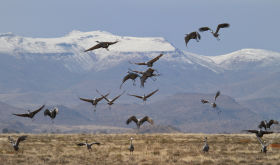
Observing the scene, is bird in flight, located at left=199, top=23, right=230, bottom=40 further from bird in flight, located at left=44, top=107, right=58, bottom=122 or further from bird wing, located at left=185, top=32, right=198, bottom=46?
bird in flight, located at left=44, top=107, right=58, bottom=122

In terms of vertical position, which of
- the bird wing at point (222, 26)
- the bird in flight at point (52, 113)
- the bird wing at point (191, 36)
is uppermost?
the bird wing at point (222, 26)

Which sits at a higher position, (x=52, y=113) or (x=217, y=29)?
(x=217, y=29)

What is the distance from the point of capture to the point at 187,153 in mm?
40750

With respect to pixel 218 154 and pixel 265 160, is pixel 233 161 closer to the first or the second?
pixel 265 160

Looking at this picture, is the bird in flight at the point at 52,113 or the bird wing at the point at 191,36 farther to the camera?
the bird in flight at the point at 52,113

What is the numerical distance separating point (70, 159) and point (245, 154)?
1269 centimetres

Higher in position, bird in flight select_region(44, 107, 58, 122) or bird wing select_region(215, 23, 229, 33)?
bird wing select_region(215, 23, 229, 33)

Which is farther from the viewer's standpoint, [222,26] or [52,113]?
[52,113]

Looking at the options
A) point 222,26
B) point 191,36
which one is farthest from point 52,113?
point 222,26

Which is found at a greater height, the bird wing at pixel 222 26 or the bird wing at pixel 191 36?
the bird wing at pixel 222 26

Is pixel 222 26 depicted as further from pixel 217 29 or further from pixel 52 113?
pixel 52 113

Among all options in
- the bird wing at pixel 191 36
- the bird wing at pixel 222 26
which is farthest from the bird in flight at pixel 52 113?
the bird wing at pixel 222 26

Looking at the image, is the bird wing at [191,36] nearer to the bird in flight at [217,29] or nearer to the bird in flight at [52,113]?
the bird in flight at [217,29]

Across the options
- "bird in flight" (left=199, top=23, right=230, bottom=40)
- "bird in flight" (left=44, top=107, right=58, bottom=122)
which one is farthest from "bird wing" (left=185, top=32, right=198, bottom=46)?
"bird in flight" (left=44, top=107, right=58, bottom=122)
